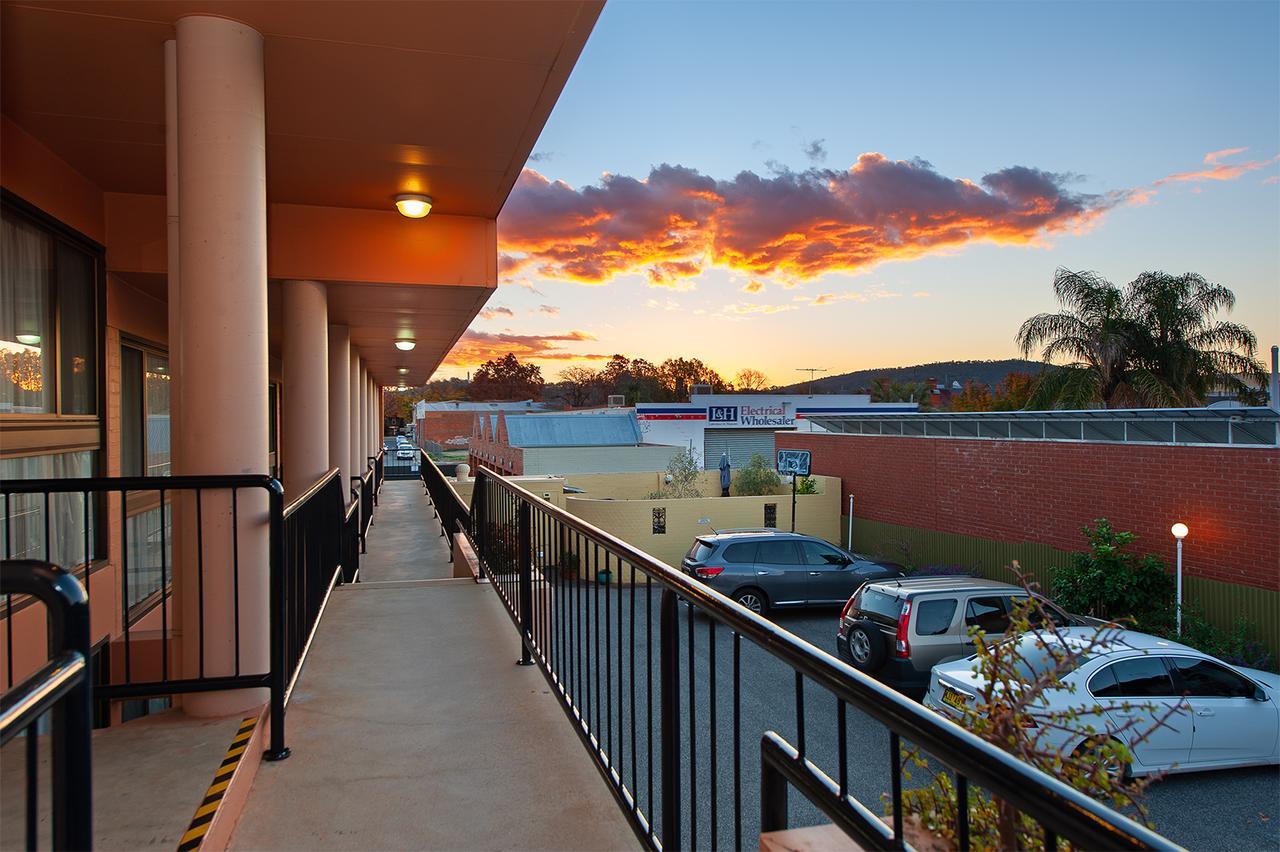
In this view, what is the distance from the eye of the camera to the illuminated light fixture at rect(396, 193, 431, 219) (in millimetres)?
6602

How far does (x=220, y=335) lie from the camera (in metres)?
3.62

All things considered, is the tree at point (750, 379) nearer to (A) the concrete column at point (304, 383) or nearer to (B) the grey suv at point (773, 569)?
(B) the grey suv at point (773, 569)

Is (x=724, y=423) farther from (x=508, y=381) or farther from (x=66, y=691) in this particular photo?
(x=508, y=381)

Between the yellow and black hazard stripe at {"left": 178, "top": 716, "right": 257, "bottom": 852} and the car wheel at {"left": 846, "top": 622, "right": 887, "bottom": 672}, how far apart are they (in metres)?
9.27

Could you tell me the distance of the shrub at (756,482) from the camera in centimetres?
2778

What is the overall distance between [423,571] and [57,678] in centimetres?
937

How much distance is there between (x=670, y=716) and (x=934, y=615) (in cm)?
980

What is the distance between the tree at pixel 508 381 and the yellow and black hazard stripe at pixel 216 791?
10581 cm

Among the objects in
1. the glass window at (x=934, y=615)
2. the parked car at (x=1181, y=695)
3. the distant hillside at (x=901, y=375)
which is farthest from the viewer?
the distant hillside at (x=901, y=375)

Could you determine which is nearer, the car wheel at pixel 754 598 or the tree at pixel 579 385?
the car wheel at pixel 754 598

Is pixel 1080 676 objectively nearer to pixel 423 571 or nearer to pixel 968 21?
pixel 423 571

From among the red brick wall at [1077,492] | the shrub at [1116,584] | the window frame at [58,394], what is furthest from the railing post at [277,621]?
the red brick wall at [1077,492]

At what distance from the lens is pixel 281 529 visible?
10.7ft

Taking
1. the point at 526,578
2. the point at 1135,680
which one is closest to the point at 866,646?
the point at 1135,680
